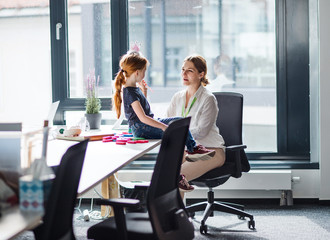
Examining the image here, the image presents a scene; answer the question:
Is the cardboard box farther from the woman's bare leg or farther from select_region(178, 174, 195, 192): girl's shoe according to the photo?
the woman's bare leg

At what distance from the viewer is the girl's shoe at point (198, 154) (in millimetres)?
3677

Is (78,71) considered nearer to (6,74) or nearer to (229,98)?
(6,74)

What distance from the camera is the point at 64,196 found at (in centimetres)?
179

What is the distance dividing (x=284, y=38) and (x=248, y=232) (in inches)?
70.1

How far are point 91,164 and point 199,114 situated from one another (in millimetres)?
1490

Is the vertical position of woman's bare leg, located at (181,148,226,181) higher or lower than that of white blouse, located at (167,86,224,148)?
lower

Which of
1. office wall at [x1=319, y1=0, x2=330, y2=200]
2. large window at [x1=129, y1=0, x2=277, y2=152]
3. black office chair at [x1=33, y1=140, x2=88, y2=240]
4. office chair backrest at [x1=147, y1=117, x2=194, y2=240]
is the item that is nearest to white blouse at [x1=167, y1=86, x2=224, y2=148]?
large window at [x1=129, y1=0, x2=277, y2=152]

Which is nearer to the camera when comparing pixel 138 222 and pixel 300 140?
pixel 138 222

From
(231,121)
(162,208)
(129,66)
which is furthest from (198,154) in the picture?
(162,208)

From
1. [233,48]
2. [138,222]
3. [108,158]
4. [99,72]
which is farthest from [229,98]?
[138,222]

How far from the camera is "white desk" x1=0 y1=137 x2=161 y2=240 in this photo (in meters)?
1.54

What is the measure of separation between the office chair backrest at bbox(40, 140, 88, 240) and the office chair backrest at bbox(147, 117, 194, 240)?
1.44 ft

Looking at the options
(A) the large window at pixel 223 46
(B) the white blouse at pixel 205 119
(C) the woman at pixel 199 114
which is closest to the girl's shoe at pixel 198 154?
(C) the woman at pixel 199 114

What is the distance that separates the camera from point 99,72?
15.7ft
